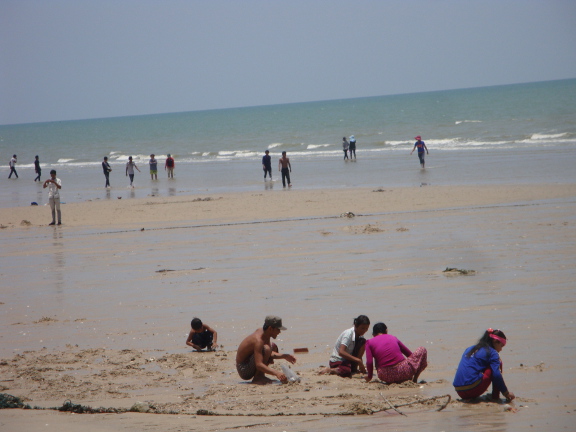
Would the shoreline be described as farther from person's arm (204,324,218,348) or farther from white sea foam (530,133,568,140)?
white sea foam (530,133,568,140)

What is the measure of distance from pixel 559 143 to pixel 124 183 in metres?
24.8

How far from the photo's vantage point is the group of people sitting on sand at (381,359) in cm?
591

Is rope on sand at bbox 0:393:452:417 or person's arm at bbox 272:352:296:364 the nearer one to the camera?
rope on sand at bbox 0:393:452:417

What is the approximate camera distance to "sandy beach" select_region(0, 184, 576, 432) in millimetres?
5723

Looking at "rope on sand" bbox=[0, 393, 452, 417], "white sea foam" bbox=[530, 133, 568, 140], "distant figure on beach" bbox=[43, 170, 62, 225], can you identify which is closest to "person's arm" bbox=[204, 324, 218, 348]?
"rope on sand" bbox=[0, 393, 452, 417]

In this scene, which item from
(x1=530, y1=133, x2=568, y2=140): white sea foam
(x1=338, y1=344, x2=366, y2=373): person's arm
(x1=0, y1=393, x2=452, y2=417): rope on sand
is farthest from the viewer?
(x1=530, y1=133, x2=568, y2=140): white sea foam

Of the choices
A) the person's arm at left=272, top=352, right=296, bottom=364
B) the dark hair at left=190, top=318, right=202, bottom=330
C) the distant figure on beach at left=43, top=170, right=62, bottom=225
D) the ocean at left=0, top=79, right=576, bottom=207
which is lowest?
the person's arm at left=272, top=352, right=296, bottom=364

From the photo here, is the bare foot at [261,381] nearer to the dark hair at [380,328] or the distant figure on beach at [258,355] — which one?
the distant figure on beach at [258,355]

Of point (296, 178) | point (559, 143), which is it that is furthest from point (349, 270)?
point (559, 143)

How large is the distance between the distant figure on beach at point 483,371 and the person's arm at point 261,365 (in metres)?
1.71

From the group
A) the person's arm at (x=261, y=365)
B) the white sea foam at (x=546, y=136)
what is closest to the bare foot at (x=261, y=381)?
the person's arm at (x=261, y=365)

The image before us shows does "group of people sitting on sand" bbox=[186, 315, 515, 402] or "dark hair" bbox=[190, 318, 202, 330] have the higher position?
"dark hair" bbox=[190, 318, 202, 330]

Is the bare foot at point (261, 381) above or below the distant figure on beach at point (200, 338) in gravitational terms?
below

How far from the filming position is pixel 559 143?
3897 cm
